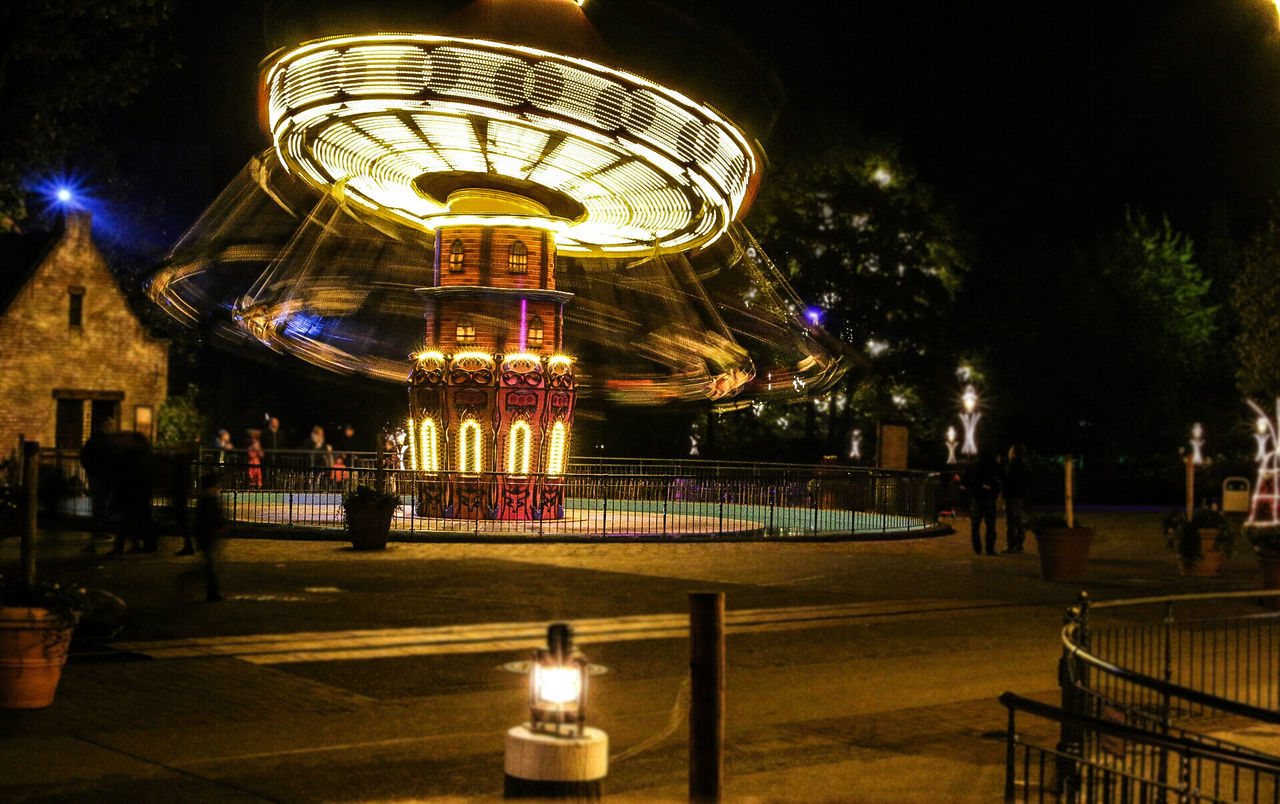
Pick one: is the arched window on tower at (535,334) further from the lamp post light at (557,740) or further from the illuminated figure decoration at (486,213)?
the lamp post light at (557,740)

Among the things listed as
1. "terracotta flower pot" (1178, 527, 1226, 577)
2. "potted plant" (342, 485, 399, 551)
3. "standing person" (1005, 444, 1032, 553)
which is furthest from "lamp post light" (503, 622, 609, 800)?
"standing person" (1005, 444, 1032, 553)

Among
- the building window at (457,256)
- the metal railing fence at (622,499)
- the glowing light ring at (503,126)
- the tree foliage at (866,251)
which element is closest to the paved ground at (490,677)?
the metal railing fence at (622,499)

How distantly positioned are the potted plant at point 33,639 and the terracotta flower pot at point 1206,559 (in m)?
16.5

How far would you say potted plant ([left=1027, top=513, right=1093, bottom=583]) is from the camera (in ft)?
61.7

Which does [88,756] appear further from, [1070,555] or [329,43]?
[329,43]

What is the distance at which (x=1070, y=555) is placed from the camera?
1884 cm

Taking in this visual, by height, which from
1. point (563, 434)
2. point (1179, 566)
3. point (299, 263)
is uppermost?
point (299, 263)

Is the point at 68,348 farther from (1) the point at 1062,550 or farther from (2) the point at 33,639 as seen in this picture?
(2) the point at 33,639

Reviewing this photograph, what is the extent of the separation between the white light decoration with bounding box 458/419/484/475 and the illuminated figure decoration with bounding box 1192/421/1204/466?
133ft

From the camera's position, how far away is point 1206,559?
20.5 metres

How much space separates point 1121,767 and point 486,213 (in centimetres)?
2207

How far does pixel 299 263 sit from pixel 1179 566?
929 inches

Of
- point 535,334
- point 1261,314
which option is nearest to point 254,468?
point 535,334

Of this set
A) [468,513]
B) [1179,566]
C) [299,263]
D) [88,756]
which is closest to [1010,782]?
[88,756]
